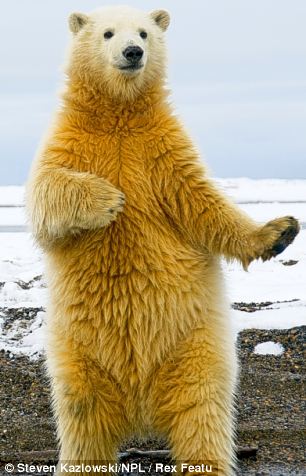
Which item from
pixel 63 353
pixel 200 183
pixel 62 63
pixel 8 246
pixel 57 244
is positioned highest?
pixel 62 63

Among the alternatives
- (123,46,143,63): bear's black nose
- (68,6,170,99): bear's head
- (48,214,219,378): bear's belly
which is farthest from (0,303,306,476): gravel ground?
(123,46,143,63): bear's black nose

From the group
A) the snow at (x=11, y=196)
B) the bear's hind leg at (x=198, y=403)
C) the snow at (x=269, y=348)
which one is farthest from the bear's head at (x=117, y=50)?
the snow at (x=11, y=196)

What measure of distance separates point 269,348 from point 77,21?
11.4 feet

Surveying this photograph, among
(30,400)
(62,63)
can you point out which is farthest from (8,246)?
(62,63)

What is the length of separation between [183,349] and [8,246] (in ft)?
34.7

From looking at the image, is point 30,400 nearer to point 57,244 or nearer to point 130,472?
point 130,472

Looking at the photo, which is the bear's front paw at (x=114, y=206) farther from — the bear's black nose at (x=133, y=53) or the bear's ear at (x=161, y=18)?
the bear's ear at (x=161, y=18)

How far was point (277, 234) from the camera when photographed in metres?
4.72

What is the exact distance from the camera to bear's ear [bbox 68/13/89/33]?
5.20 metres

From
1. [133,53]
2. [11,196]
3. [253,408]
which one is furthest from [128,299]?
[11,196]

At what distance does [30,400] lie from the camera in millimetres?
6449

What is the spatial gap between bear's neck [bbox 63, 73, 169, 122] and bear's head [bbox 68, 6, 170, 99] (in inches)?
1.2

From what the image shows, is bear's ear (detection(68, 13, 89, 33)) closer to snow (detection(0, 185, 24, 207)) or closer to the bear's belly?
the bear's belly

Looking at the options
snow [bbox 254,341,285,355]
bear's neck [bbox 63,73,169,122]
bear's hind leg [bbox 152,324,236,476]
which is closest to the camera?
bear's hind leg [bbox 152,324,236,476]
